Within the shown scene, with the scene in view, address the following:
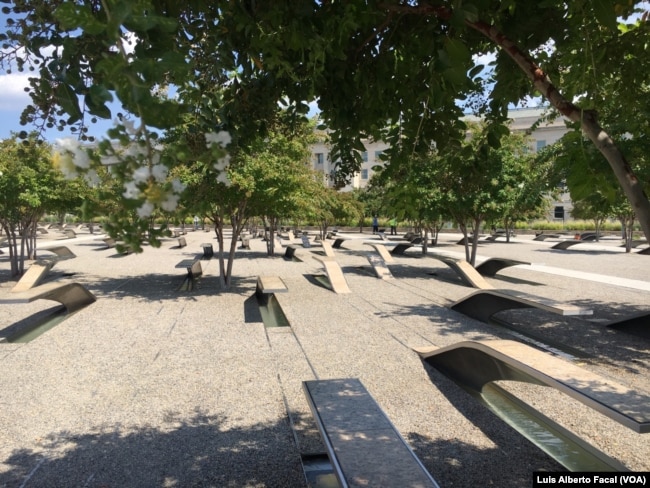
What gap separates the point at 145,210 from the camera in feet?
3.84

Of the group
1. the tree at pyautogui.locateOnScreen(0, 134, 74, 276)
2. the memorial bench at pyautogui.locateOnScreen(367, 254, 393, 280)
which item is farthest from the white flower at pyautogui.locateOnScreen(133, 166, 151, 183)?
the memorial bench at pyautogui.locateOnScreen(367, 254, 393, 280)

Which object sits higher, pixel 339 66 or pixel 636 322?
pixel 339 66

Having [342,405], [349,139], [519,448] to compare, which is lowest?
[519,448]

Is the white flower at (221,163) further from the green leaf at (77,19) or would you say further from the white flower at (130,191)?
the green leaf at (77,19)

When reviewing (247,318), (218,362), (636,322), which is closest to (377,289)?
(247,318)

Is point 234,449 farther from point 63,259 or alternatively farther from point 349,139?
point 63,259

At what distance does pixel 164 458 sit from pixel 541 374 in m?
3.50

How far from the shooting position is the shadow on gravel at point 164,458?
3887 millimetres

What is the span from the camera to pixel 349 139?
12.0 feet

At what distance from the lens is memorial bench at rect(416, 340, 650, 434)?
12.2 ft

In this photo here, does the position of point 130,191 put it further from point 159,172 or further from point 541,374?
point 541,374

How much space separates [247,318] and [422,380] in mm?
4987

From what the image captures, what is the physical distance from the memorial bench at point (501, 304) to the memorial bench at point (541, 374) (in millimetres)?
3026

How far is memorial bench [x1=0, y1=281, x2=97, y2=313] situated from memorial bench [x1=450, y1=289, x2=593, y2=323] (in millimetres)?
8735
